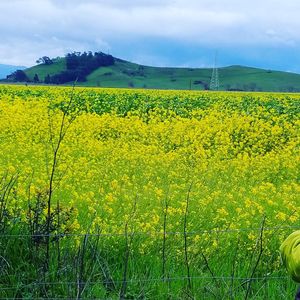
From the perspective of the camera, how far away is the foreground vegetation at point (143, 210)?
461 cm

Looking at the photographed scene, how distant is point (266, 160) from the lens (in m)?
10.8

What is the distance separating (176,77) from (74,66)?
31.1m

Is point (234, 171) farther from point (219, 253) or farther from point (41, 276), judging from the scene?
point (41, 276)

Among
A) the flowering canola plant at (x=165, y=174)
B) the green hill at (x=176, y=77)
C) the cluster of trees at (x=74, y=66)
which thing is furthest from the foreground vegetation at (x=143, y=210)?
the green hill at (x=176, y=77)

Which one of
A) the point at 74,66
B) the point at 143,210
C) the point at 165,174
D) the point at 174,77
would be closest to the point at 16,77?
the point at 74,66

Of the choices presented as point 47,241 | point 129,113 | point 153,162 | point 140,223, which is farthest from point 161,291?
point 129,113

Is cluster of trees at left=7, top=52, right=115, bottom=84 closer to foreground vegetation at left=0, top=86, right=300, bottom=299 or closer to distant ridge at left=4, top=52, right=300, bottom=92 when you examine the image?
distant ridge at left=4, top=52, right=300, bottom=92

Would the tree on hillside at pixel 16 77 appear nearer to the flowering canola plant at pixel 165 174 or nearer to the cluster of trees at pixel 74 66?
the cluster of trees at pixel 74 66

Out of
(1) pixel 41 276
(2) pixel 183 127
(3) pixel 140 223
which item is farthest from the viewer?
(2) pixel 183 127

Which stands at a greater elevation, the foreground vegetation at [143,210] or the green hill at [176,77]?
the green hill at [176,77]

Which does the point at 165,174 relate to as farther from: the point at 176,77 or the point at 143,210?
the point at 176,77

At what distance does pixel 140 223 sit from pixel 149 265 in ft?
3.41

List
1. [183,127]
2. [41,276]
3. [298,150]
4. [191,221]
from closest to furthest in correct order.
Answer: [41,276] < [191,221] < [298,150] < [183,127]

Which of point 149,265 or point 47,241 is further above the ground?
point 47,241
